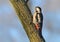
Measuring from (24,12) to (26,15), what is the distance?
4 centimetres

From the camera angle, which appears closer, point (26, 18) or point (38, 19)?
point (26, 18)

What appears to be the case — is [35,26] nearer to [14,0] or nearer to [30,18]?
[30,18]

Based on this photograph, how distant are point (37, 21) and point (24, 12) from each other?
160mm

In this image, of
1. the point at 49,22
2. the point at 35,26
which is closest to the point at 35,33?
the point at 35,26

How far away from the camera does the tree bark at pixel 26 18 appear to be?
2605mm

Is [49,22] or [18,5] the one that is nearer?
[18,5]

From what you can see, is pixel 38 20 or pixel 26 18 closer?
pixel 26 18

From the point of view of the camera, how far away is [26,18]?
2643 millimetres

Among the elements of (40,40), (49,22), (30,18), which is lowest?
(49,22)

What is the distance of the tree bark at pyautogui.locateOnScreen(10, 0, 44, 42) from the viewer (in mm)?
2605

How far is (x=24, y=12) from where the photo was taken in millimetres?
2654

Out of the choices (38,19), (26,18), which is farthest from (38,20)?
(26,18)

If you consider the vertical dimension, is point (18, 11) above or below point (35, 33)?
above

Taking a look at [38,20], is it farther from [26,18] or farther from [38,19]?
[26,18]
